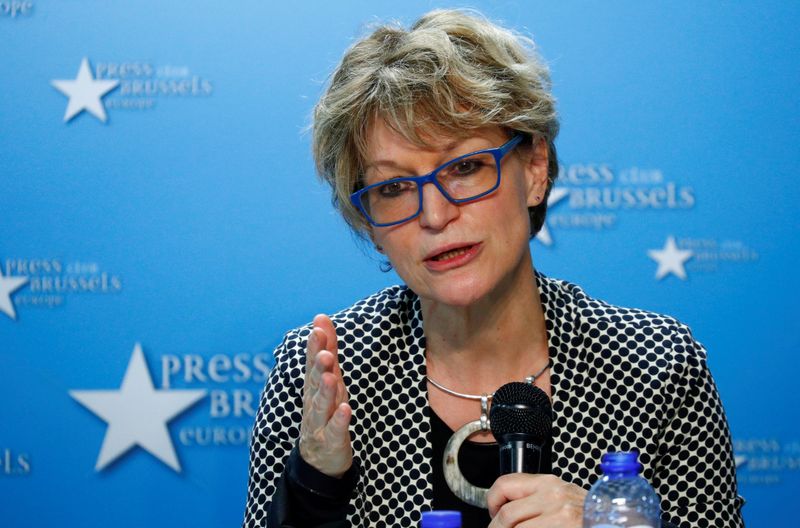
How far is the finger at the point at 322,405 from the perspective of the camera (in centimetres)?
142

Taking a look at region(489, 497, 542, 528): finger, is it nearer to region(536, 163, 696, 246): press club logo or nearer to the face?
the face

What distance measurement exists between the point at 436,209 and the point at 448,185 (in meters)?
0.06

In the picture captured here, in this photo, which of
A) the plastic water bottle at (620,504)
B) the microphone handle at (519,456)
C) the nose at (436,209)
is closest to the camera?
the plastic water bottle at (620,504)

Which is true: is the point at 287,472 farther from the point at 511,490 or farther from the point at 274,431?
the point at 511,490

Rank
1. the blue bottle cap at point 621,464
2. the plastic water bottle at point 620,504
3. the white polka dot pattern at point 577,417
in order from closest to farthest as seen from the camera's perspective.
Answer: the blue bottle cap at point 621,464 < the plastic water bottle at point 620,504 < the white polka dot pattern at point 577,417

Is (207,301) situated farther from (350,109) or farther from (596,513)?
(596,513)

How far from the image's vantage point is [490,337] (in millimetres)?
1800

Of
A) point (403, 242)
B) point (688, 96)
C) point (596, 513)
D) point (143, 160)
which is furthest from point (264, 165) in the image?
point (596, 513)

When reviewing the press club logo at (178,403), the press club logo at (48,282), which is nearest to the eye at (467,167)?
the press club logo at (178,403)

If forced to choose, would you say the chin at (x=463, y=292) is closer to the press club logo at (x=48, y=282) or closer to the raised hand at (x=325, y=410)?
the raised hand at (x=325, y=410)

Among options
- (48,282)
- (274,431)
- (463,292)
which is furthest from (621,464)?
(48,282)

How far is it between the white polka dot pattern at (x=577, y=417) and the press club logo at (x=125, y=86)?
38.4 inches

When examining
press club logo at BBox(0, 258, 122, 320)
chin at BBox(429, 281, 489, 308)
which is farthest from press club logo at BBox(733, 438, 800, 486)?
press club logo at BBox(0, 258, 122, 320)

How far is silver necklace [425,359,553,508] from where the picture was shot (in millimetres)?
1705
